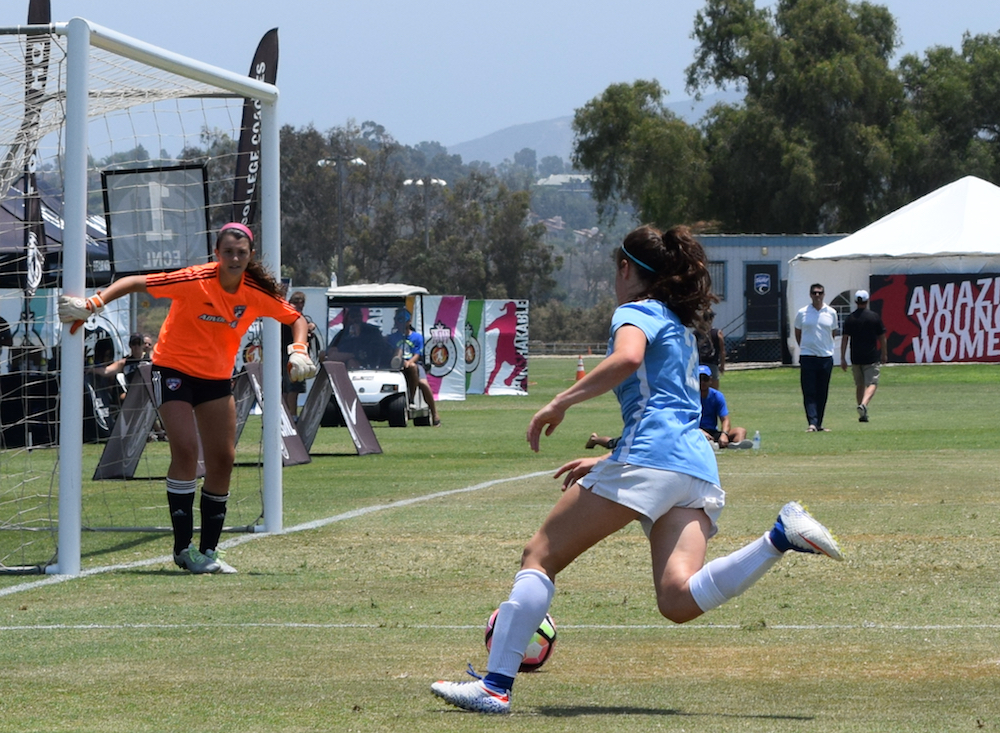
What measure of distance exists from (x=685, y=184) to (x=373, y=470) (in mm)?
50688

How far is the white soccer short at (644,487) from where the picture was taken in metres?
5.11

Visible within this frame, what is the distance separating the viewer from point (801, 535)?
198 inches

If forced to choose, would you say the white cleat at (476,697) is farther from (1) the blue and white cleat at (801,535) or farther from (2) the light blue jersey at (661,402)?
(1) the blue and white cleat at (801,535)

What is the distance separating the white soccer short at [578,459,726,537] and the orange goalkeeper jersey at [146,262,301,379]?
159 inches

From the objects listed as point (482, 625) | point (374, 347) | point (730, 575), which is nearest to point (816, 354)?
point (374, 347)

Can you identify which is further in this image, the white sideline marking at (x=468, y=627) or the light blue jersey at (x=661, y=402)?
the white sideline marking at (x=468, y=627)

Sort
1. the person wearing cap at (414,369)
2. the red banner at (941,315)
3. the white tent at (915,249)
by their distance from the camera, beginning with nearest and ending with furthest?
1. the person wearing cap at (414,369)
2. the red banner at (941,315)
3. the white tent at (915,249)

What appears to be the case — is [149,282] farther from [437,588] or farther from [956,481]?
[956,481]


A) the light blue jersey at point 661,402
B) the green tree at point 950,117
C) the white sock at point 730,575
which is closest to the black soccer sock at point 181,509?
the light blue jersey at point 661,402

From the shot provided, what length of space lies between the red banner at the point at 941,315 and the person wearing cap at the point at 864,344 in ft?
69.8

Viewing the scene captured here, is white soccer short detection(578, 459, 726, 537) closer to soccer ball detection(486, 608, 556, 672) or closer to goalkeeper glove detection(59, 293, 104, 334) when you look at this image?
soccer ball detection(486, 608, 556, 672)

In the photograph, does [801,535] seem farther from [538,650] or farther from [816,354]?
[816,354]

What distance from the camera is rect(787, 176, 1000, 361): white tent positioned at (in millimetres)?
44000

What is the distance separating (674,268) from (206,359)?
4041mm
